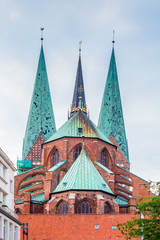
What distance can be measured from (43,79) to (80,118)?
18.6 m

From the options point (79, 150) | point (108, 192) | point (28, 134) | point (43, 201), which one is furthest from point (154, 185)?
point (28, 134)

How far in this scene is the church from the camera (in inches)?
1954

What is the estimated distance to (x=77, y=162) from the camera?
174 feet

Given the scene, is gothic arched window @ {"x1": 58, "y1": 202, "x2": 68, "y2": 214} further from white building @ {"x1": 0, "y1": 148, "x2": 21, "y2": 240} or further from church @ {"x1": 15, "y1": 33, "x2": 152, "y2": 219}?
white building @ {"x1": 0, "y1": 148, "x2": 21, "y2": 240}

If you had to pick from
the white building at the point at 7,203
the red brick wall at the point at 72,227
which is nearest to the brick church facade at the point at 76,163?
the red brick wall at the point at 72,227

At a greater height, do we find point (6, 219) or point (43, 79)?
point (43, 79)

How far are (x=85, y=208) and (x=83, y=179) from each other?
8.94 feet

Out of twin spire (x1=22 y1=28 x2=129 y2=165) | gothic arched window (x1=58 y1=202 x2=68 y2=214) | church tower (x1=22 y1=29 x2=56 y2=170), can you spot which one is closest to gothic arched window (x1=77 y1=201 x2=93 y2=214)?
gothic arched window (x1=58 y1=202 x2=68 y2=214)

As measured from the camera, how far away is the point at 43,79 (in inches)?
3115

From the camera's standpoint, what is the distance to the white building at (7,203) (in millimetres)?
33219

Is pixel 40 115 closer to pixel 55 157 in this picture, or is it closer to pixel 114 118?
pixel 114 118

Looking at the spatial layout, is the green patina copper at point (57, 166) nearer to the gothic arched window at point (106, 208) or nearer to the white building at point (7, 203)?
the gothic arched window at point (106, 208)

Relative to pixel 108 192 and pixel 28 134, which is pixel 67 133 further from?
pixel 28 134

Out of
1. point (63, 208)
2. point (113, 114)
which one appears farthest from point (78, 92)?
point (63, 208)
